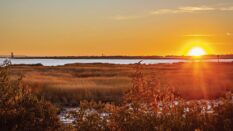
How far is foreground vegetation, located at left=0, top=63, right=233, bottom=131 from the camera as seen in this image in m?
10.3

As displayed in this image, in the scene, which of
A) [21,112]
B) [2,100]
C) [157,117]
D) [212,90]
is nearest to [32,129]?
[21,112]

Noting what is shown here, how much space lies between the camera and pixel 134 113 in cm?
1061

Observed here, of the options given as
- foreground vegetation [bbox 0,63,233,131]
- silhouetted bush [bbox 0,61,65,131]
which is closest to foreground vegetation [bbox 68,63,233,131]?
foreground vegetation [bbox 0,63,233,131]

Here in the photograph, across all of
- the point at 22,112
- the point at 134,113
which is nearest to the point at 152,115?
the point at 134,113

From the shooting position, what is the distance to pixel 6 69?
13453 millimetres

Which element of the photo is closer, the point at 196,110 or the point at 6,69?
the point at 196,110

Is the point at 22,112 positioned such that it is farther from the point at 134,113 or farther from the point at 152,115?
the point at 152,115

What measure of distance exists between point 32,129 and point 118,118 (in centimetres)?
212

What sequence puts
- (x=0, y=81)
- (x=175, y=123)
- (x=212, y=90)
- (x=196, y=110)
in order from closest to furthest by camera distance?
1. (x=175, y=123)
2. (x=196, y=110)
3. (x=0, y=81)
4. (x=212, y=90)

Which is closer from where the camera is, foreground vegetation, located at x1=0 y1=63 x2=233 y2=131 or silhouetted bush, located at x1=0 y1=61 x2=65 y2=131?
foreground vegetation, located at x1=0 y1=63 x2=233 y2=131

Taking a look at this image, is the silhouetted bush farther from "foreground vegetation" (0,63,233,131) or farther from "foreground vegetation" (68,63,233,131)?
"foreground vegetation" (68,63,233,131)

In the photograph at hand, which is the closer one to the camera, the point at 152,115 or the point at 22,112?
the point at 152,115

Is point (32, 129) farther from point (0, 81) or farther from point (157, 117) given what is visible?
point (157, 117)

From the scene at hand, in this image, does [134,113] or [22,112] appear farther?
[22,112]
